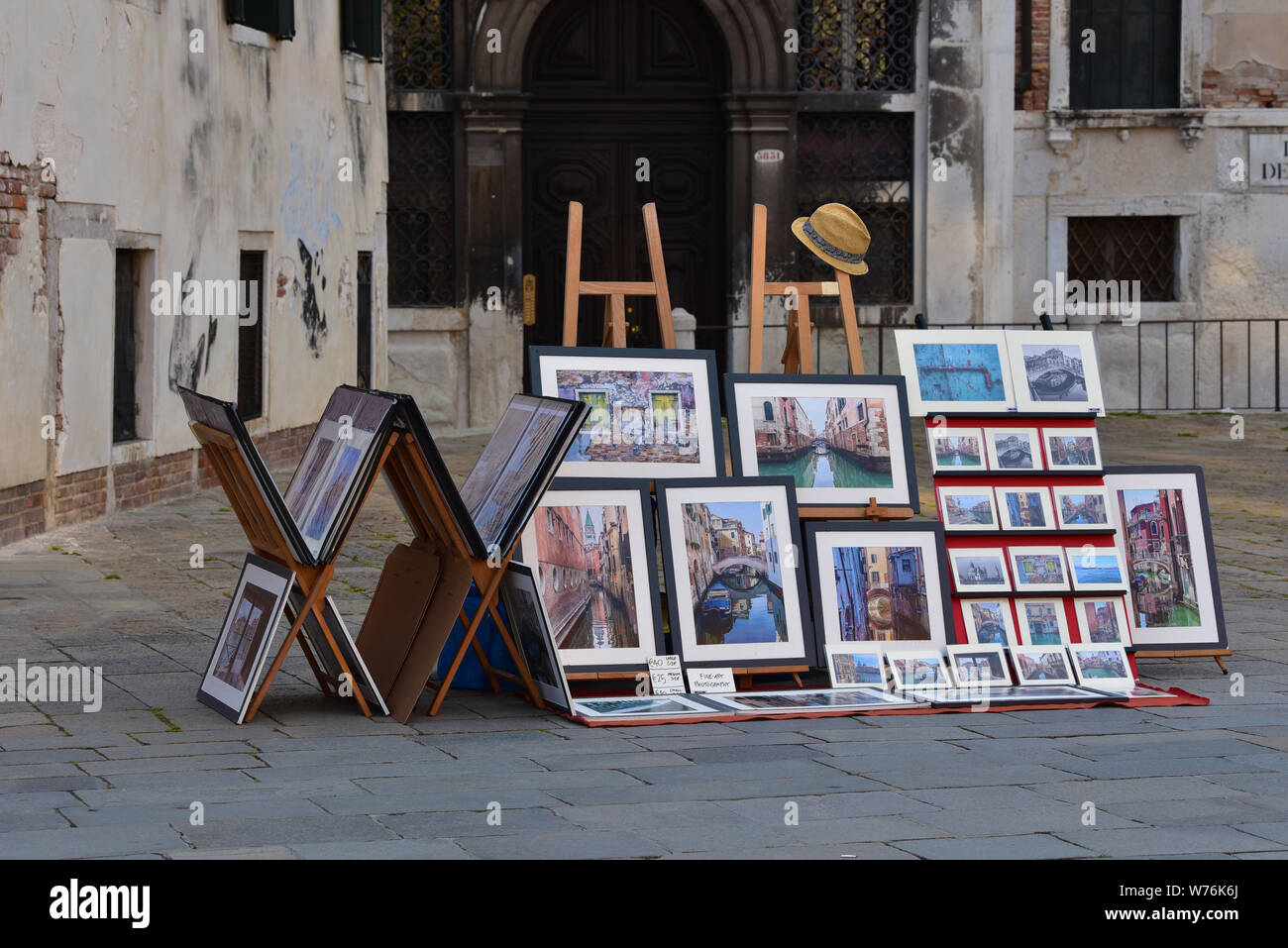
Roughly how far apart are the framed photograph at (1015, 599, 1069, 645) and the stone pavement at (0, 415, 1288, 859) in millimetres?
485

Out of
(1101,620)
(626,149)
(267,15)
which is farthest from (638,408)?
(626,149)

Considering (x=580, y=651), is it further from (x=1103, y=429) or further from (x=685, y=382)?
(x=1103, y=429)

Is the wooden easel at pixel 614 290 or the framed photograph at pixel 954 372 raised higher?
the wooden easel at pixel 614 290

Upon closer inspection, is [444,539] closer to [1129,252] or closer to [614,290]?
[614,290]

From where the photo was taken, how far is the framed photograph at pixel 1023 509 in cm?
739

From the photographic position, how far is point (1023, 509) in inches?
292

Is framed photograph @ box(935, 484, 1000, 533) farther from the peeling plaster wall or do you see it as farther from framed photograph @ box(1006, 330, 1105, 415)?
the peeling plaster wall

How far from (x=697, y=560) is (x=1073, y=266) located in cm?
1413

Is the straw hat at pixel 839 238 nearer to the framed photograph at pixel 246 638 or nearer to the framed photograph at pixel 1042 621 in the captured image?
the framed photograph at pixel 1042 621

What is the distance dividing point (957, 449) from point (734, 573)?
101 cm

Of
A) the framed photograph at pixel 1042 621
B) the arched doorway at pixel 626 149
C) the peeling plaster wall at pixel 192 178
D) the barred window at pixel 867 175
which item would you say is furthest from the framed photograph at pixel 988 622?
the barred window at pixel 867 175

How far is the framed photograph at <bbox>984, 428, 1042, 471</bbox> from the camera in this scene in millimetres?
7445

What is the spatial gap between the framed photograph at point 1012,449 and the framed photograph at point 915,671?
0.81 metres
